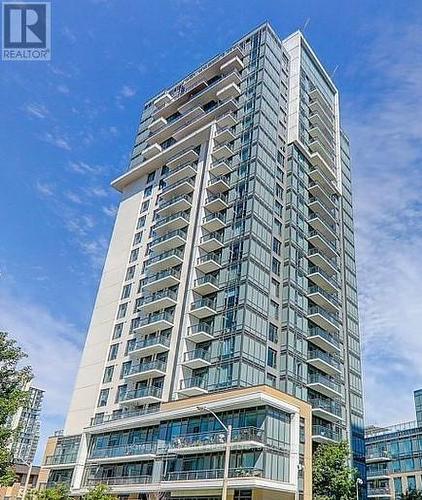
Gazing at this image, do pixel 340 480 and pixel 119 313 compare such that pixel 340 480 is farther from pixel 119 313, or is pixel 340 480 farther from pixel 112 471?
pixel 119 313

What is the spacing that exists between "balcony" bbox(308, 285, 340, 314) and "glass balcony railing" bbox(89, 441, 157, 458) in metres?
25.0

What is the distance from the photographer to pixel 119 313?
61.3 metres

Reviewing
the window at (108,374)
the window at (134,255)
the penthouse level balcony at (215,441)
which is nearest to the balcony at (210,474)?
the penthouse level balcony at (215,441)

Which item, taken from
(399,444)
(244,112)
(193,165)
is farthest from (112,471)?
(399,444)

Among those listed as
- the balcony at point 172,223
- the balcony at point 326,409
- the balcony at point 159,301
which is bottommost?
the balcony at point 326,409

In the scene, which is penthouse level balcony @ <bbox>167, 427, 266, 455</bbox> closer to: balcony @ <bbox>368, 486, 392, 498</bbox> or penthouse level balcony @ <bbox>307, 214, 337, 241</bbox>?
penthouse level balcony @ <bbox>307, 214, 337, 241</bbox>

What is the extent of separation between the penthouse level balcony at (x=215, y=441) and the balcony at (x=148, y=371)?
7919 millimetres

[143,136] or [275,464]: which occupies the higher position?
[143,136]

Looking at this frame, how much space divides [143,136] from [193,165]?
1839 centimetres

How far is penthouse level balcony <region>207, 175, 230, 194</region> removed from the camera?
58.8 m

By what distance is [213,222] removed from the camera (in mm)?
56188

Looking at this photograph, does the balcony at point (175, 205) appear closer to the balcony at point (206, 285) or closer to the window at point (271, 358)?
the balcony at point (206, 285)

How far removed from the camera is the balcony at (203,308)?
166 ft

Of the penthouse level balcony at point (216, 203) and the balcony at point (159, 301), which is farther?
the penthouse level balcony at point (216, 203)
